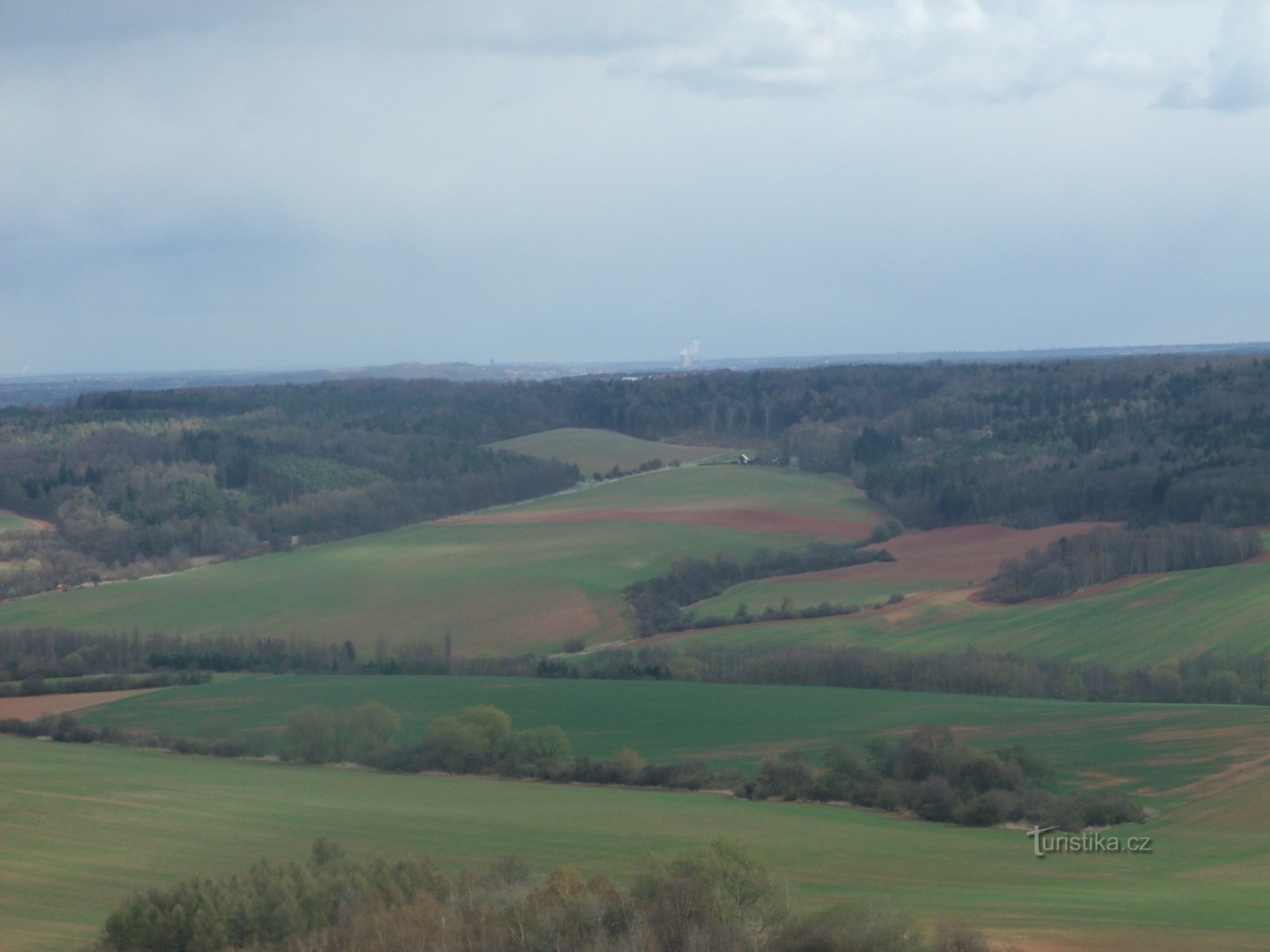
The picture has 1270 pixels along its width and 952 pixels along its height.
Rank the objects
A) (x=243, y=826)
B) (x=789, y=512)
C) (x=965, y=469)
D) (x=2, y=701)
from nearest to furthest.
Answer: (x=243, y=826), (x=2, y=701), (x=789, y=512), (x=965, y=469)

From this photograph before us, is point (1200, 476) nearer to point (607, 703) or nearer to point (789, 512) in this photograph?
point (789, 512)

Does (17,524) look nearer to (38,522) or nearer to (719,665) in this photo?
(38,522)

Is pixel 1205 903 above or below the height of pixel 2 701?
above

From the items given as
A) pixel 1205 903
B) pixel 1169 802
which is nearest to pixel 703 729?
pixel 1169 802

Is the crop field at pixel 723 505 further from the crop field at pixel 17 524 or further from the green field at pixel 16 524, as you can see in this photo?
the green field at pixel 16 524

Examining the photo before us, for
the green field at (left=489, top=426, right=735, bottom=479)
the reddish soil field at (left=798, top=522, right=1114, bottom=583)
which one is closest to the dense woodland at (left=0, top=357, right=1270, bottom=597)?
the reddish soil field at (left=798, top=522, right=1114, bottom=583)

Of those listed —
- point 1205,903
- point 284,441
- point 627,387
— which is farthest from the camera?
point 627,387
